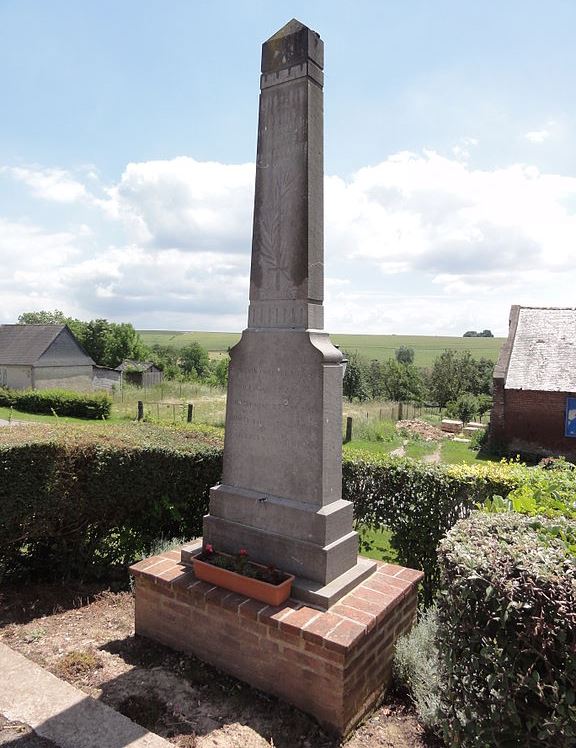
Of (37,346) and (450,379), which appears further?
(37,346)

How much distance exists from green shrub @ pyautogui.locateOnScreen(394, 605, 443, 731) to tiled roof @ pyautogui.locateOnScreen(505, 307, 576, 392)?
50.8 feet

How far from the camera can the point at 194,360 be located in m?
69.1

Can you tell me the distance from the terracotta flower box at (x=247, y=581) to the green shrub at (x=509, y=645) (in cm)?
146

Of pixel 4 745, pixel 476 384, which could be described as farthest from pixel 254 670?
pixel 476 384

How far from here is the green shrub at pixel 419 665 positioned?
3.37 metres

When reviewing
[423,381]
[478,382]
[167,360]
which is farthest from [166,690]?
[167,360]

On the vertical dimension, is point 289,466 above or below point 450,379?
above

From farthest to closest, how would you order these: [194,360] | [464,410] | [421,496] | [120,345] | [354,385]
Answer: [194,360] → [120,345] → [354,385] → [464,410] → [421,496]

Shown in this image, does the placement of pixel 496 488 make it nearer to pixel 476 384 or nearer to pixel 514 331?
pixel 514 331

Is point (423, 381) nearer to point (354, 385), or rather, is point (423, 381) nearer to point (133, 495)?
point (354, 385)

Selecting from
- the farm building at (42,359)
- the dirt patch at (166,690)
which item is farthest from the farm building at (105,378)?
the dirt patch at (166,690)

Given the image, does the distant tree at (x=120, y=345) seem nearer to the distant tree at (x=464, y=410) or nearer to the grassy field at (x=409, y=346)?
the grassy field at (x=409, y=346)

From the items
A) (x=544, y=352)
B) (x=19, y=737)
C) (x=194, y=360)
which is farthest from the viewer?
(x=194, y=360)

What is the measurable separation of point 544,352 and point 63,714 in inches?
752
